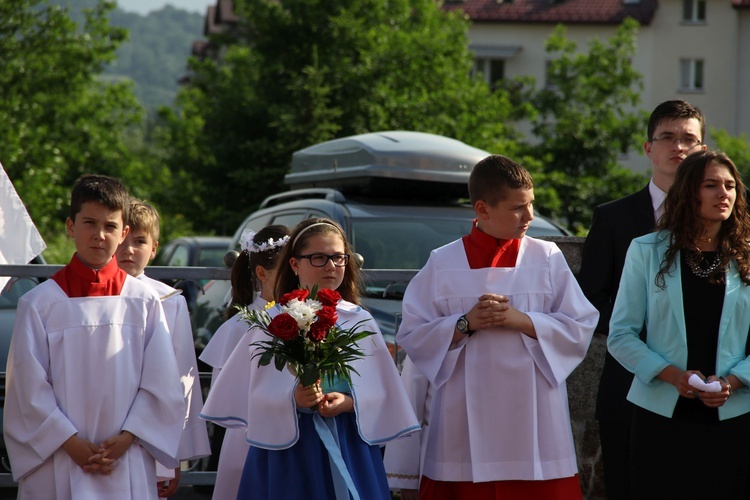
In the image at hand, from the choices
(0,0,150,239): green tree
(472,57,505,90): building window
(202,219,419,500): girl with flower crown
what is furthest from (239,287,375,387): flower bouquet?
(472,57,505,90): building window

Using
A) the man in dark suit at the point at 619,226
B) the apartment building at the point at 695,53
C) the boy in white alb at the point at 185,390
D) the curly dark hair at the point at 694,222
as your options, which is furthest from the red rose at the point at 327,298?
the apartment building at the point at 695,53

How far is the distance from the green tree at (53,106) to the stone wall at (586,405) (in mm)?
17661

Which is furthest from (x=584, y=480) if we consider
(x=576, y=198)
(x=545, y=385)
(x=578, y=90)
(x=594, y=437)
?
(x=578, y=90)

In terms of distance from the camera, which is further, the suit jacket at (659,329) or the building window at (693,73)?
the building window at (693,73)

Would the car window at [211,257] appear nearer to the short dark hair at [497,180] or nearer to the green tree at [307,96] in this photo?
the green tree at [307,96]

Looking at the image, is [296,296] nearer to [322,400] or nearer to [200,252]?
[322,400]

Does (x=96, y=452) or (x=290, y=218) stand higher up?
(x=290, y=218)

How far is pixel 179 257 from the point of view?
50.5 feet

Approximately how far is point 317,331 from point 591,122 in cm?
2756

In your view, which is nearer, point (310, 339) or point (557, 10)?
point (310, 339)

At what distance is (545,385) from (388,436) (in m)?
0.71

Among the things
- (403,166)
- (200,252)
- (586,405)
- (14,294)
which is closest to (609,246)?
(586,405)

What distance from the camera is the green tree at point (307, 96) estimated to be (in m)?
20.9

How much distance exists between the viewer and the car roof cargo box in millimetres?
8573
